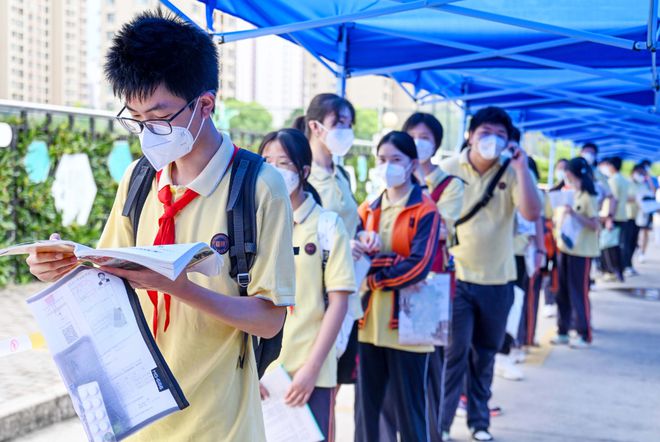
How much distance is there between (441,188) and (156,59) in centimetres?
339

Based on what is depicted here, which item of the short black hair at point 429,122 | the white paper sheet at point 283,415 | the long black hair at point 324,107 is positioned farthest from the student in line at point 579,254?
the white paper sheet at point 283,415

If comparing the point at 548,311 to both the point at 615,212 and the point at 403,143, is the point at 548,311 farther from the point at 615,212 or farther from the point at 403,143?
the point at 403,143

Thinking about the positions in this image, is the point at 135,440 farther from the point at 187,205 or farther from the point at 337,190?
the point at 337,190

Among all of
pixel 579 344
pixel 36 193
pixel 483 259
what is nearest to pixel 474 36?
pixel 483 259

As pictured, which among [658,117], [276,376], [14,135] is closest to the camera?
[276,376]

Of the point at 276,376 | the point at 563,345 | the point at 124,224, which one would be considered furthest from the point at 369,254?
the point at 563,345

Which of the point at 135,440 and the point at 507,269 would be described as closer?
the point at 135,440

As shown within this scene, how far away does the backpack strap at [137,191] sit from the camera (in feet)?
7.13

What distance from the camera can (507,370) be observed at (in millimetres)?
7461

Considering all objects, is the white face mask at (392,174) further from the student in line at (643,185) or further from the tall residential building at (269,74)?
the tall residential building at (269,74)

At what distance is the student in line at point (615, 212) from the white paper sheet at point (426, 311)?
9.35 metres

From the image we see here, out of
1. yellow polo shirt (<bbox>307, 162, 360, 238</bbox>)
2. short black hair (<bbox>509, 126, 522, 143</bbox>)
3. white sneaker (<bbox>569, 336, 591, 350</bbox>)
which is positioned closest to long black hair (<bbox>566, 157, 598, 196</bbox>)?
white sneaker (<bbox>569, 336, 591, 350</bbox>)

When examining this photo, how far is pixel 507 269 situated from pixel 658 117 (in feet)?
7.28

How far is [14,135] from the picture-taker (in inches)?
341
